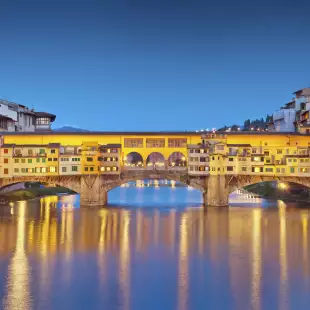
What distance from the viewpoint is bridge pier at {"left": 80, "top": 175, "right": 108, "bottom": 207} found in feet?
169

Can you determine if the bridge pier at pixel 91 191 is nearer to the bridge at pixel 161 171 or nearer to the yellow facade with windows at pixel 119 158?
the bridge at pixel 161 171

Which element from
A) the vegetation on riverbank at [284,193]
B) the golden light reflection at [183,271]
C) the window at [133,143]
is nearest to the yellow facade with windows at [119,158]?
the window at [133,143]

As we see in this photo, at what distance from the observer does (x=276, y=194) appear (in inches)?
2490

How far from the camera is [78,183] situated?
171 feet

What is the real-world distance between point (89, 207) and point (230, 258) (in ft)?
84.8

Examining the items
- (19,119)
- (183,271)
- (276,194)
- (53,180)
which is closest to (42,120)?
(19,119)

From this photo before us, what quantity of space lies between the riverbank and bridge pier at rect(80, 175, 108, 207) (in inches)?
431

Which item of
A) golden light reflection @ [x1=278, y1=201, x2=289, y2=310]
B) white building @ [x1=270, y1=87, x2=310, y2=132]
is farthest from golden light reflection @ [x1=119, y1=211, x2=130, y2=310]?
white building @ [x1=270, y1=87, x2=310, y2=132]

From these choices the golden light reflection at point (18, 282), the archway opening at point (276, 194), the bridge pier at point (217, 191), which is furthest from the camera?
the archway opening at point (276, 194)

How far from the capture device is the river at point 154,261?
19922 mm

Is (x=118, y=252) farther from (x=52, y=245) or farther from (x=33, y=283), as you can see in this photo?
(x=33, y=283)

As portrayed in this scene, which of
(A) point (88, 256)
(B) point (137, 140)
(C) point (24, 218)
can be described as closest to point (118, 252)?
(A) point (88, 256)

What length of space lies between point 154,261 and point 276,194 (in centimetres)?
4032

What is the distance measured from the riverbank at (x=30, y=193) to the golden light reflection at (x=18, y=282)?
25.9 metres
